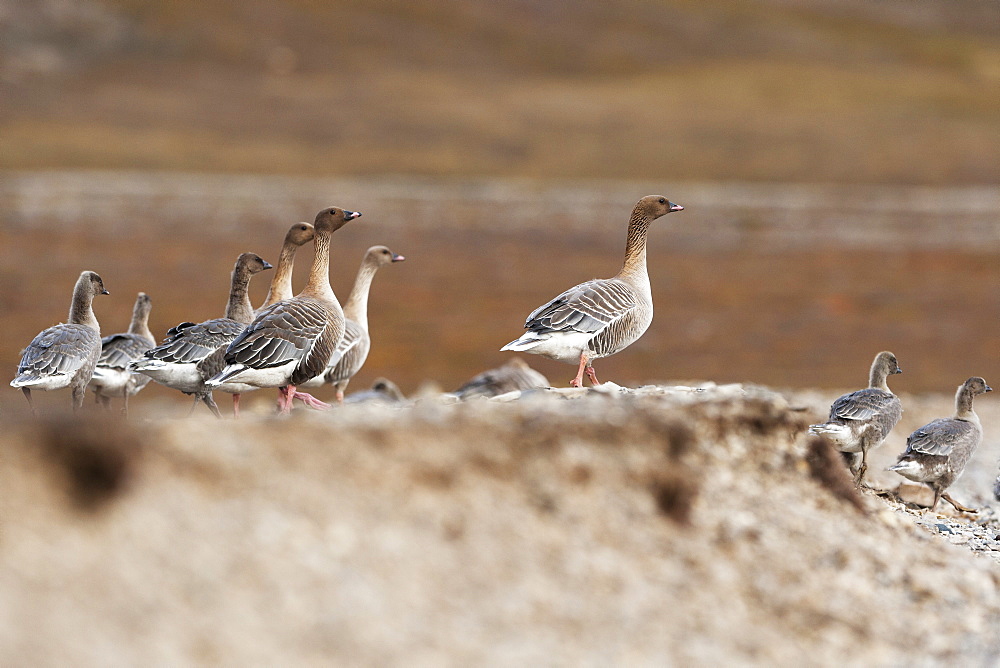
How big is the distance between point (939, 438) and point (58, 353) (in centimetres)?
904

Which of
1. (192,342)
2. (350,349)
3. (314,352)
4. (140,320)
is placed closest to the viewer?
(314,352)

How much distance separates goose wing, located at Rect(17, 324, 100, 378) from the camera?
11.0 m

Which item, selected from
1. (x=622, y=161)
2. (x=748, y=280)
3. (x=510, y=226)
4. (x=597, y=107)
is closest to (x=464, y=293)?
(x=748, y=280)

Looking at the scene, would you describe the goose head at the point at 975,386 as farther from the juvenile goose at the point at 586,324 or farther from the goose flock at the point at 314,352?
the juvenile goose at the point at 586,324

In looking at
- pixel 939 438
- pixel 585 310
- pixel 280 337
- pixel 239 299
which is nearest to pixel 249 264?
pixel 239 299

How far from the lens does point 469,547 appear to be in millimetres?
6609

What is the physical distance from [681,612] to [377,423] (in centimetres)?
219

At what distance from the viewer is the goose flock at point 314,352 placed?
36.4 ft

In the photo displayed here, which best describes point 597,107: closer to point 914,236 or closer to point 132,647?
point 914,236

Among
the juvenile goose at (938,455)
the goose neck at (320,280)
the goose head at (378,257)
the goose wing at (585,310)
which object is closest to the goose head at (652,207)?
the goose wing at (585,310)

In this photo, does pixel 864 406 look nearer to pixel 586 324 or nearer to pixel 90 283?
pixel 586 324

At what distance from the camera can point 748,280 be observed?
42750 millimetres

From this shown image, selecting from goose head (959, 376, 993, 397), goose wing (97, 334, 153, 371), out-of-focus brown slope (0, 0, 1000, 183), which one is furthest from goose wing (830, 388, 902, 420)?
out-of-focus brown slope (0, 0, 1000, 183)

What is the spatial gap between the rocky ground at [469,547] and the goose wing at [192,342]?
4.27 meters
